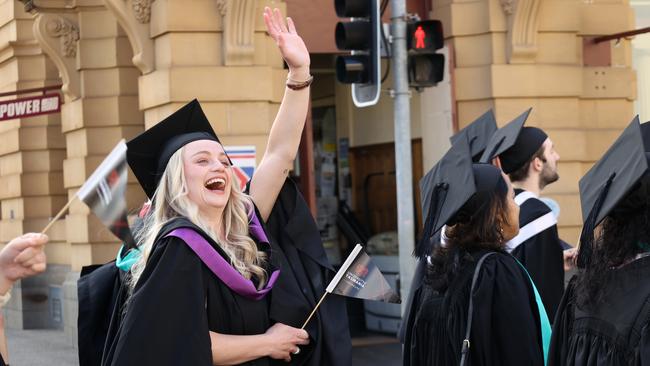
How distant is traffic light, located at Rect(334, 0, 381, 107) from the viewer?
29.8 feet

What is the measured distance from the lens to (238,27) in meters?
11.1

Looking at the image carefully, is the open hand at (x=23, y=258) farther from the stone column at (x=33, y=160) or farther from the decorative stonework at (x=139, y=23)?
the stone column at (x=33, y=160)

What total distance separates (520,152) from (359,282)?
2.96m

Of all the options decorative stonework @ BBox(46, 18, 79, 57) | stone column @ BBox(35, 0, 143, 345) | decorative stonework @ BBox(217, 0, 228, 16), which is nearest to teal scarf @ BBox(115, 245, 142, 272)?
decorative stonework @ BBox(217, 0, 228, 16)

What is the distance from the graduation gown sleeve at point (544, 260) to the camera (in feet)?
Result: 20.7

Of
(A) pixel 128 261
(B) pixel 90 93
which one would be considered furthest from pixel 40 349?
(A) pixel 128 261

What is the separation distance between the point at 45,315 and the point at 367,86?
809 centimetres

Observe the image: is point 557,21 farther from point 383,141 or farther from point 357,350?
point 357,350

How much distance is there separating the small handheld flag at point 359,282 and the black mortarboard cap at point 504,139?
8.92ft

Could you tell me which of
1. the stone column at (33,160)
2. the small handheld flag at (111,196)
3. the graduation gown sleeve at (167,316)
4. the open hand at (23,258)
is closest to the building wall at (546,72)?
the stone column at (33,160)

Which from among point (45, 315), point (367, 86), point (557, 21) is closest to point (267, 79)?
point (367, 86)

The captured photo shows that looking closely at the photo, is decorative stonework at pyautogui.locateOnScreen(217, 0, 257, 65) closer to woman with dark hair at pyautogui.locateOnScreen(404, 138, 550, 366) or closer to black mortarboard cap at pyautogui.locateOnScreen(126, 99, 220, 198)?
woman with dark hair at pyautogui.locateOnScreen(404, 138, 550, 366)

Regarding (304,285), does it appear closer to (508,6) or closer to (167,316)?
(167,316)

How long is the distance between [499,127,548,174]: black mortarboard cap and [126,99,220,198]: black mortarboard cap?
3.06 meters
